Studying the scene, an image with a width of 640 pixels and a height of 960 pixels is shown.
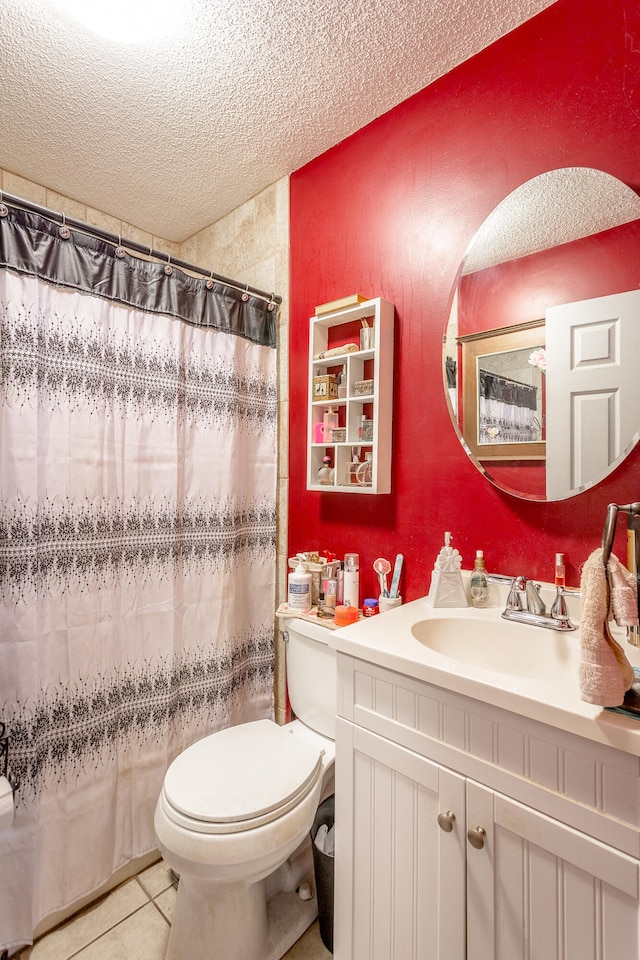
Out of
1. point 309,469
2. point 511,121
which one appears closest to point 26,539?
point 309,469

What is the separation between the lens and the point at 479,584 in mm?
1292

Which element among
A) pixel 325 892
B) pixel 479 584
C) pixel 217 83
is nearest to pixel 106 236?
pixel 217 83

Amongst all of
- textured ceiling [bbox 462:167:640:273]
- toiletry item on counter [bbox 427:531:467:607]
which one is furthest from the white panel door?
toiletry item on counter [bbox 427:531:467:607]

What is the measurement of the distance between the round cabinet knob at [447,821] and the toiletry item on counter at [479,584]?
0.52 metres

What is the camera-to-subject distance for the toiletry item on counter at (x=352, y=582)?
1572 mm

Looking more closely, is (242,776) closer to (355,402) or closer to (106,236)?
(355,402)

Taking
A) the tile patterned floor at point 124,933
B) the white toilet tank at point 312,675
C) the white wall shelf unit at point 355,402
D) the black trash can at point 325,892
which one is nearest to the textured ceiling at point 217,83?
the white wall shelf unit at point 355,402

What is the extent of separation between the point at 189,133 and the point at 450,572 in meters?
1.73

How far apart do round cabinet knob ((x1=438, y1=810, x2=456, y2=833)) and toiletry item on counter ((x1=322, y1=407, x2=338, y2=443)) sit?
1.10 metres

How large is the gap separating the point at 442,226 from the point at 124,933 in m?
→ 2.28

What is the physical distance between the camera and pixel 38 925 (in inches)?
53.8

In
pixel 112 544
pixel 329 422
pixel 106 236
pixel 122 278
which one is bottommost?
pixel 112 544

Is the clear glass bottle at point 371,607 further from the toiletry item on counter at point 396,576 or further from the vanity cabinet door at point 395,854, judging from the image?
the vanity cabinet door at point 395,854

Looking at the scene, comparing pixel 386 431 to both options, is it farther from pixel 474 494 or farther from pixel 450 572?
pixel 450 572
